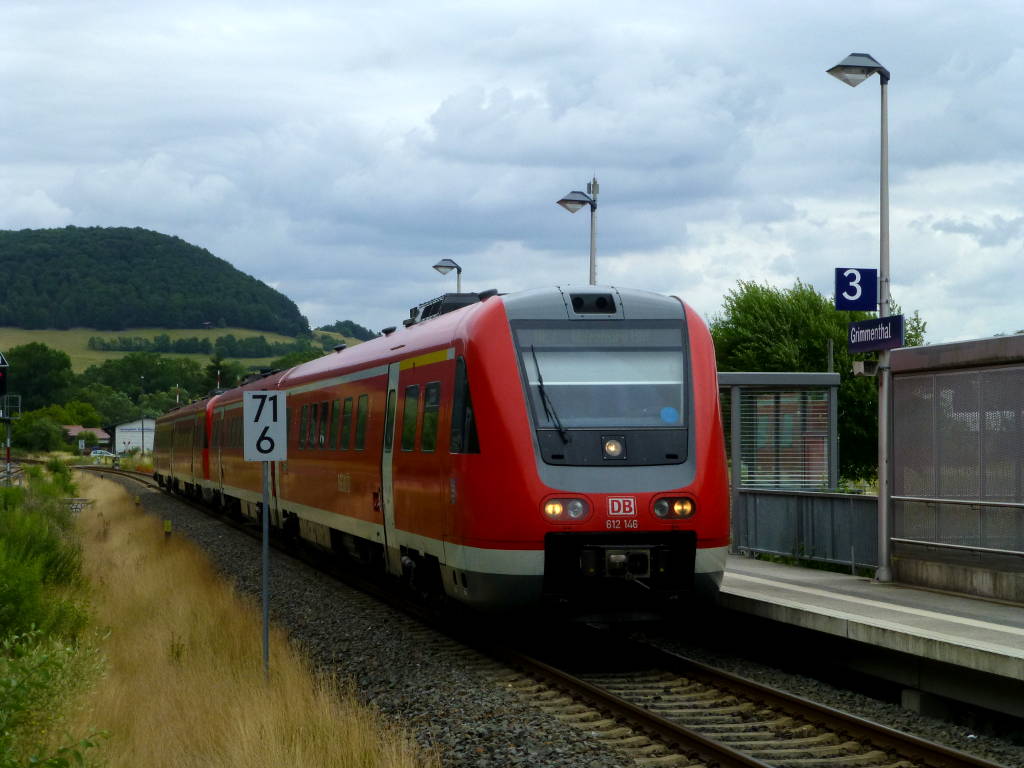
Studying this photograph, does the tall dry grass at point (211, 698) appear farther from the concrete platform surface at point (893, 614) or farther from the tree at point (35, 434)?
the tree at point (35, 434)

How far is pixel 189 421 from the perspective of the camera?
137 feet

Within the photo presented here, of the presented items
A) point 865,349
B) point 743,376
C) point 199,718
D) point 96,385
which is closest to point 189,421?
point 743,376

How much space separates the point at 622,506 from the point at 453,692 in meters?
2.02

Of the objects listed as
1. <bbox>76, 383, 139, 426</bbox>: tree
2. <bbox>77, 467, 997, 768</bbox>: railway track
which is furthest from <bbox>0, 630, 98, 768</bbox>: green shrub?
<bbox>76, 383, 139, 426</bbox>: tree

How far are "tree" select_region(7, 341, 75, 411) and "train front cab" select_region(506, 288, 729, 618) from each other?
15520 cm

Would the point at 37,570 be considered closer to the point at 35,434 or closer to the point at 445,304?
the point at 445,304

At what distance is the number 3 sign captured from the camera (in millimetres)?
15703

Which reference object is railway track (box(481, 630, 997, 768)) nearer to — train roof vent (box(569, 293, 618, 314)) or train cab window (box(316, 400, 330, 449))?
train roof vent (box(569, 293, 618, 314))

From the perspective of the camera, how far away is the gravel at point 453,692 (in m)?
8.88

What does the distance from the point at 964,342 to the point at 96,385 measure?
6671 inches

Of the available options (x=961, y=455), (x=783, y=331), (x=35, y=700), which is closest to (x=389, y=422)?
(x=961, y=455)

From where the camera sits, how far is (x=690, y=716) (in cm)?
1000

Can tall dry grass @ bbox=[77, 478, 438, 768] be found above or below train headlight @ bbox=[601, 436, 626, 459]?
below

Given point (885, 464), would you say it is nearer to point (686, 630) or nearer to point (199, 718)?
point (686, 630)
